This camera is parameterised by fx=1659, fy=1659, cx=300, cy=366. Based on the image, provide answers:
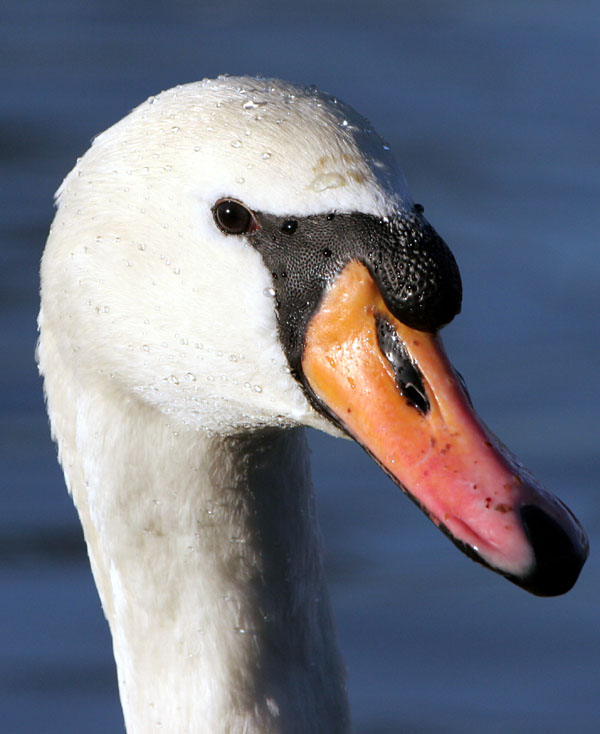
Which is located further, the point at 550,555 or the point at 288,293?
the point at 288,293

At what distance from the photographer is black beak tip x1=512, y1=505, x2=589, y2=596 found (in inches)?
120

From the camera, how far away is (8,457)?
21.8 ft

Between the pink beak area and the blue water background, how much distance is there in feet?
9.28

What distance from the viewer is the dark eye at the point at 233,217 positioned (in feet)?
10.7

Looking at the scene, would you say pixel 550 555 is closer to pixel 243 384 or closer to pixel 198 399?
pixel 243 384

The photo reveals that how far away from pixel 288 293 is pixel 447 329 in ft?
12.6

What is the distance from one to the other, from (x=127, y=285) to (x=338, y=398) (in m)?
0.53

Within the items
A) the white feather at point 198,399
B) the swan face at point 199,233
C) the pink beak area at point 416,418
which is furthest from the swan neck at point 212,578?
the pink beak area at point 416,418

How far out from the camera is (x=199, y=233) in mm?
3328

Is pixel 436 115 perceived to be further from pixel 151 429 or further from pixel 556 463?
pixel 151 429

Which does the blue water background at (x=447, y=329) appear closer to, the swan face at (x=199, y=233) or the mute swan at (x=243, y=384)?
the mute swan at (x=243, y=384)

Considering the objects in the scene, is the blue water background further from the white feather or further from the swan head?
the swan head

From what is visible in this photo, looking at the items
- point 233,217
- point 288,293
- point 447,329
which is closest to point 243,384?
point 288,293

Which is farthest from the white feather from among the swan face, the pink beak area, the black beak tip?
the black beak tip
